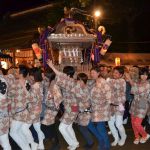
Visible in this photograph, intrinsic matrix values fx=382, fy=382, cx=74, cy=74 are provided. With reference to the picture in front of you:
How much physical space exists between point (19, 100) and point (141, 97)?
9.20ft

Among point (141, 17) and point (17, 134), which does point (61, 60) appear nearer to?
point (17, 134)

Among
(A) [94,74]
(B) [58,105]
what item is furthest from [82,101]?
(A) [94,74]

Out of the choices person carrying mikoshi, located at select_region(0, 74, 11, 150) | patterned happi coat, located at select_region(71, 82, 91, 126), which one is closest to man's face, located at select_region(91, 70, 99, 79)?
patterned happi coat, located at select_region(71, 82, 91, 126)

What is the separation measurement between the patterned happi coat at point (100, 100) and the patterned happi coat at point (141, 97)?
119 cm

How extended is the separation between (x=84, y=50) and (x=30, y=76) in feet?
14.5

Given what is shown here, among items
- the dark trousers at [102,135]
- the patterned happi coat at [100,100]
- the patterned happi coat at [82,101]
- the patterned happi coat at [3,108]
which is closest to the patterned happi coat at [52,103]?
the patterned happi coat at [82,101]

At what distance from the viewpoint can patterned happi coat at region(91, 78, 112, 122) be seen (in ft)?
24.0

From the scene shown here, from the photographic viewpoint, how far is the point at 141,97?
8383 millimetres

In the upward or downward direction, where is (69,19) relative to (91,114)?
upward

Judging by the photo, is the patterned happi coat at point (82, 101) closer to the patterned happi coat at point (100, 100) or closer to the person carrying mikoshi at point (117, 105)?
the patterned happi coat at point (100, 100)

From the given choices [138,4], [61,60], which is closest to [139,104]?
[61,60]

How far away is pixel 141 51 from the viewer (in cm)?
2392

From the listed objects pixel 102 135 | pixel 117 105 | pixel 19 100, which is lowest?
pixel 102 135

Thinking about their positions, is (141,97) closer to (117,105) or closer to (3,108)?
(117,105)
